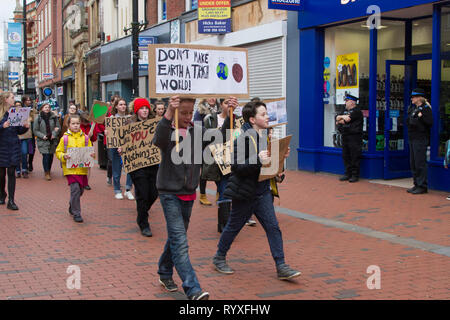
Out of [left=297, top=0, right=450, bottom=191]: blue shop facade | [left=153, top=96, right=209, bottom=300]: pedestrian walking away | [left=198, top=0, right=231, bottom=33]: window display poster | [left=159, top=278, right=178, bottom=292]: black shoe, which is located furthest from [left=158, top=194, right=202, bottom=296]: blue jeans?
[left=198, top=0, right=231, bottom=33]: window display poster

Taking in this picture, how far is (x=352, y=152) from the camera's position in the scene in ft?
39.7

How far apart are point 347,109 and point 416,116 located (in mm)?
2123

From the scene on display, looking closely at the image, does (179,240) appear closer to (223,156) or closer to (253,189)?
(253,189)

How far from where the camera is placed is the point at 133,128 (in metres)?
8.27

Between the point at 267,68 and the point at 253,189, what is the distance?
33.6ft

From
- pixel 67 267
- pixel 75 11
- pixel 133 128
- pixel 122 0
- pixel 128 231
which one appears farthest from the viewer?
pixel 75 11

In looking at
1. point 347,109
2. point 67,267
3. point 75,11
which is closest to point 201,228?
point 67,267

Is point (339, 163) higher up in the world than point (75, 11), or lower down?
lower down

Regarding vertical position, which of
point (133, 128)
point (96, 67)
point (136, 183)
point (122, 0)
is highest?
point (122, 0)

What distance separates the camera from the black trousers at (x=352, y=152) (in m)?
12.1

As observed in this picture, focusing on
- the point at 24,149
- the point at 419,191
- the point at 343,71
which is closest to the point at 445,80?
the point at 419,191

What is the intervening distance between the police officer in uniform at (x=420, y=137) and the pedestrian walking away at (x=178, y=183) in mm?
6580

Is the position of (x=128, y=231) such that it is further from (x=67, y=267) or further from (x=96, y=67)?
(x=96, y=67)

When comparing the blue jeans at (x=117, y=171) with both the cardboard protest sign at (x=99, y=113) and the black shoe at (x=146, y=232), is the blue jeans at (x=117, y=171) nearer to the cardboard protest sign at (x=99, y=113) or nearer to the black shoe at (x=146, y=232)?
the cardboard protest sign at (x=99, y=113)
